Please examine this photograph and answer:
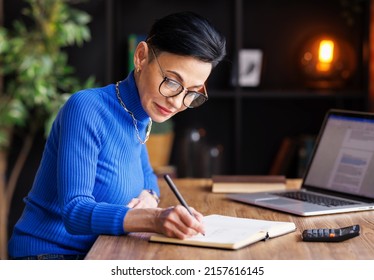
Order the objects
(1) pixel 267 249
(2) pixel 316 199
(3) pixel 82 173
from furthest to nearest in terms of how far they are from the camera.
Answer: (2) pixel 316 199, (3) pixel 82 173, (1) pixel 267 249

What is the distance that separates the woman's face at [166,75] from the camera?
1.64 meters

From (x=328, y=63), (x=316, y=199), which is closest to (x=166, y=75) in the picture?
(x=316, y=199)

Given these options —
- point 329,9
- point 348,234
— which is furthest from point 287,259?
point 329,9

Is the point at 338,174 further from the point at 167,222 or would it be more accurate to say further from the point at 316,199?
the point at 167,222

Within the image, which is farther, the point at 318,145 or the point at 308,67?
the point at 308,67

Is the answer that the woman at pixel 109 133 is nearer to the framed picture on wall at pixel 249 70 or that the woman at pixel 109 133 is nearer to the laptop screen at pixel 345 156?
the laptop screen at pixel 345 156

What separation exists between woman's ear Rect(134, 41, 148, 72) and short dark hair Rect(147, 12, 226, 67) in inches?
0.7

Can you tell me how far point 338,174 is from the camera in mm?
2072

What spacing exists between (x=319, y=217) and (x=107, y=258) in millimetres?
640

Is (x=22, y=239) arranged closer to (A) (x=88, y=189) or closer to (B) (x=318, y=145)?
(A) (x=88, y=189)

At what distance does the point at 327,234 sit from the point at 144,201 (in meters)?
0.50

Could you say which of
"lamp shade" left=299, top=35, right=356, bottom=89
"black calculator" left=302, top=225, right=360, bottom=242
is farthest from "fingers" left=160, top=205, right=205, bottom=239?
"lamp shade" left=299, top=35, right=356, bottom=89

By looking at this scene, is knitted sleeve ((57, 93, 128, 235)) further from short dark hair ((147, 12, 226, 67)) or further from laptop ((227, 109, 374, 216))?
laptop ((227, 109, 374, 216))

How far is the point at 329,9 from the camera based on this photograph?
4.09 m
